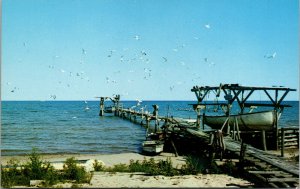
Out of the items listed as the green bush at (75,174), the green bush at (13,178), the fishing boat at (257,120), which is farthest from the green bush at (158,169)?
the fishing boat at (257,120)

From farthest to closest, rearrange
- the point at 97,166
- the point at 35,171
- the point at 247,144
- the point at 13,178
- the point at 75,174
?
the point at 247,144 → the point at 97,166 → the point at 35,171 → the point at 75,174 → the point at 13,178

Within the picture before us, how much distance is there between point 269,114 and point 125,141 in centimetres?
1432

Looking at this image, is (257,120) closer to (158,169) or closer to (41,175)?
(158,169)

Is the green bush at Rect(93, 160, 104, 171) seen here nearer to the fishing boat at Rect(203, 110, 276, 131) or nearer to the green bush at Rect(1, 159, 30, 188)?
the green bush at Rect(1, 159, 30, 188)

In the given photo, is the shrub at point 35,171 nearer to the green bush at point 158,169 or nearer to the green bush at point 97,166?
the green bush at point 97,166

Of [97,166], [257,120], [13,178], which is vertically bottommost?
[97,166]

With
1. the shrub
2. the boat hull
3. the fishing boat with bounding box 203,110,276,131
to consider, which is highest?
the fishing boat with bounding box 203,110,276,131

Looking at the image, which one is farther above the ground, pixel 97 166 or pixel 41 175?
pixel 41 175

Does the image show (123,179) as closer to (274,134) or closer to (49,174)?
(49,174)

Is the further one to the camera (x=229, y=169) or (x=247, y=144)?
(x=247, y=144)

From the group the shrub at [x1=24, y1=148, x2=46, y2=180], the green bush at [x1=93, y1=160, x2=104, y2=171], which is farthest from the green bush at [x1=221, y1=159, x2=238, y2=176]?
the shrub at [x1=24, y1=148, x2=46, y2=180]

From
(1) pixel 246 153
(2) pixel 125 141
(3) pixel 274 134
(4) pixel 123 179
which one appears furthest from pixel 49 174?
(2) pixel 125 141

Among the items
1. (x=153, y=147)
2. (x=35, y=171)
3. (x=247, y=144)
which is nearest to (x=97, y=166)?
(x=35, y=171)

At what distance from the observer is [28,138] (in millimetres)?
35188
